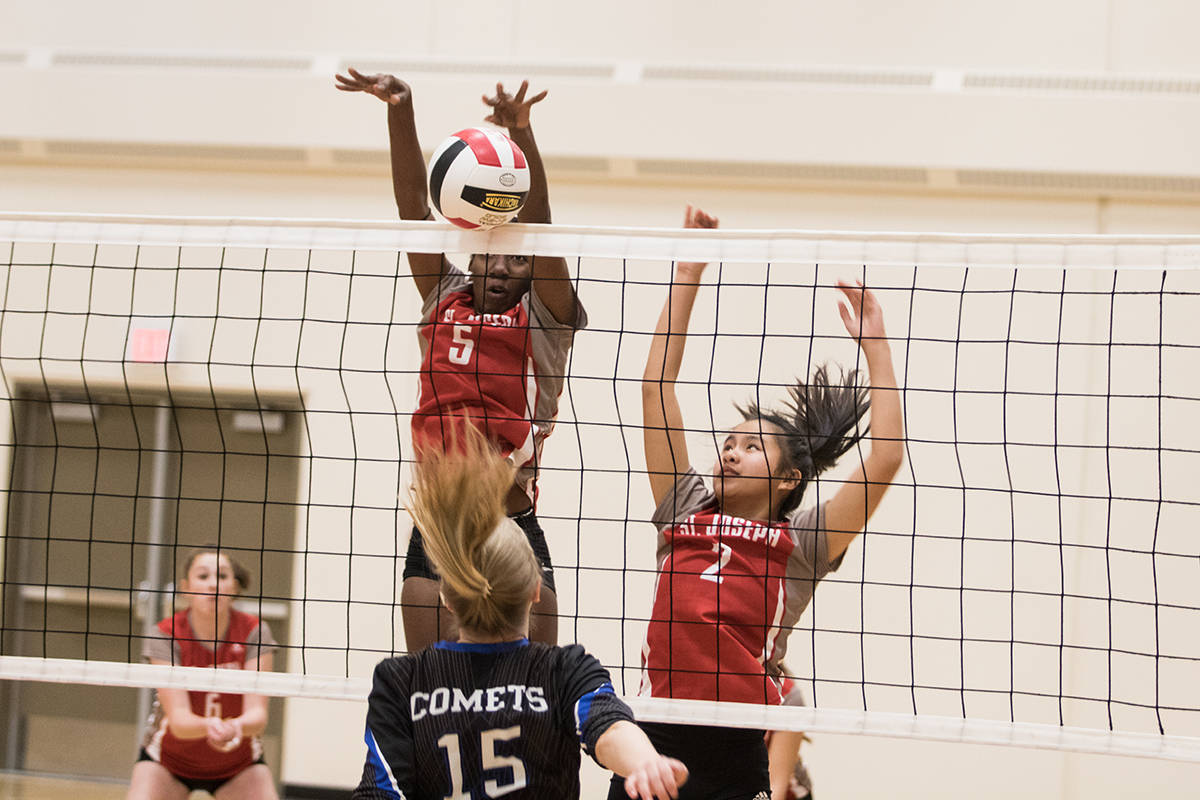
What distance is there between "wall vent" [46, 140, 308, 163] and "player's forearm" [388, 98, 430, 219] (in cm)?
367

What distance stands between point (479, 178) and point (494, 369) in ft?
1.86

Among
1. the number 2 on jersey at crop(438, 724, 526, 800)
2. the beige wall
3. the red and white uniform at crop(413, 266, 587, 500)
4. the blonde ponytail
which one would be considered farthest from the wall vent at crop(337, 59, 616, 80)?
the number 2 on jersey at crop(438, 724, 526, 800)

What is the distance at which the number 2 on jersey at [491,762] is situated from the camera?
205cm

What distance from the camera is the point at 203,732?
4238mm

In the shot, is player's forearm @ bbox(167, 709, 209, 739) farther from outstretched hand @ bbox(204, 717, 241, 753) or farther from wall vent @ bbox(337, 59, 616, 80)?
wall vent @ bbox(337, 59, 616, 80)

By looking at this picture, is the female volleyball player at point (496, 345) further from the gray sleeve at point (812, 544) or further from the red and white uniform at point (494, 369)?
the gray sleeve at point (812, 544)

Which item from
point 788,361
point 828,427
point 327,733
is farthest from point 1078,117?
point 327,733

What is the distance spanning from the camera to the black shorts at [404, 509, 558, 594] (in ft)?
11.0

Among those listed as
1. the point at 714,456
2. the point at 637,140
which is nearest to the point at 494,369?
the point at 714,456

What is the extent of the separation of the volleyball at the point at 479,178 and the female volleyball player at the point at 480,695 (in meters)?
1.20

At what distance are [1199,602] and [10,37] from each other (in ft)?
24.2

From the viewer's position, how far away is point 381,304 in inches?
275

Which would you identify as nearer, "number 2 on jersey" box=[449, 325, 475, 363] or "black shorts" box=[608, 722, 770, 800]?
"black shorts" box=[608, 722, 770, 800]

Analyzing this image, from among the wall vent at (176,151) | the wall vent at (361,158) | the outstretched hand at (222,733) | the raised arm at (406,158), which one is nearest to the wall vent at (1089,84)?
the wall vent at (361,158)
